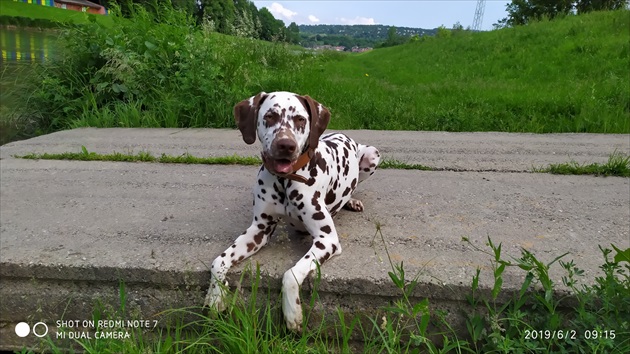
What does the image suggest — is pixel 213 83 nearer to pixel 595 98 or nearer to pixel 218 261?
pixel 218 261

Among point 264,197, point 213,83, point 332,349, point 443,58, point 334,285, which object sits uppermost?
point 443,58

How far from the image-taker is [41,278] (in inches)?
110

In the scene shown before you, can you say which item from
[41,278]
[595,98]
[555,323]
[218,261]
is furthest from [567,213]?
[595,98]

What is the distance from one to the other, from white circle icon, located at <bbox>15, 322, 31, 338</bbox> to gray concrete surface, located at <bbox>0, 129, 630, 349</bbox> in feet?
0.11

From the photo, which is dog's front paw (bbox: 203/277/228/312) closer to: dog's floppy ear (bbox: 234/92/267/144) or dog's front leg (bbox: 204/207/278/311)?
dog's front leg (bbox: 204/207/278/311)

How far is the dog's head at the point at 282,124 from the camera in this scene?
251 cm

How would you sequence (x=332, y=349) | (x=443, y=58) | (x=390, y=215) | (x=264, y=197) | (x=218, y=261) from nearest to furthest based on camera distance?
1. (x=332, y=349)
2. (x=218, y=261)
3. (x=264, y=197)
4. (x=390, y=215)
5. (x=443, y=58)

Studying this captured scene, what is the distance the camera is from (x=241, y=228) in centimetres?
334

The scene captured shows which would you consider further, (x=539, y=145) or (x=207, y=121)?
(x=207, y=121)

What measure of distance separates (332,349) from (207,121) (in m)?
5.38

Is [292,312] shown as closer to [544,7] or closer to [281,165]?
[281,165]

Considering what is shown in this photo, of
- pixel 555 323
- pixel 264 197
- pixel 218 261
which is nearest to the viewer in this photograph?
pixel 555 323

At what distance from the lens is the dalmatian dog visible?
8.25 feet

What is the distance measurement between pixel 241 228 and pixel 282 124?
1061 millimetres
